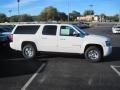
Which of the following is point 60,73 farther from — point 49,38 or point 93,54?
point 49,38

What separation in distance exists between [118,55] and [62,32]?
385cm

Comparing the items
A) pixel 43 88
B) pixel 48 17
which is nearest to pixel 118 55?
pixel 43 88

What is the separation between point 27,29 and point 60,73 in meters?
5.03

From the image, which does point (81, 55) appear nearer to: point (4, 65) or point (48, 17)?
point (4, 65)

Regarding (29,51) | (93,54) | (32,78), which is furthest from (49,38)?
(32,78)

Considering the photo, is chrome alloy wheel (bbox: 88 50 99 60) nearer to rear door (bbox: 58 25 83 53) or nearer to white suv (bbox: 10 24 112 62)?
white suv (bbox: 10 24 112 62)

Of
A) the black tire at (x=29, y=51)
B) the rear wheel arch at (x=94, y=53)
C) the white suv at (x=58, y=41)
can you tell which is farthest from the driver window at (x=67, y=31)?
the black tire at (x=29, y=51)

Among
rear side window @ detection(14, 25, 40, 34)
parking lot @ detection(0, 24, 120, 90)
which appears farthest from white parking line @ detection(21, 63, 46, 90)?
rear side window @ detection(14, 25, 40, 34)

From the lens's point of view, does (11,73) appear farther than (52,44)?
No

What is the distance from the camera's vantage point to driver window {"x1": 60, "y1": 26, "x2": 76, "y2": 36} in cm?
1538

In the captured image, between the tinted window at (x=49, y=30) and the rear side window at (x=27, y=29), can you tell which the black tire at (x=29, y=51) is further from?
the tinted window at (x=49, y=30)

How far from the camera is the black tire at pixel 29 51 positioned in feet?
53.0

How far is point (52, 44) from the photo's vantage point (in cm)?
1572

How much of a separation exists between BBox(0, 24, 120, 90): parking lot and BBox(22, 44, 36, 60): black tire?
0.35 meters
